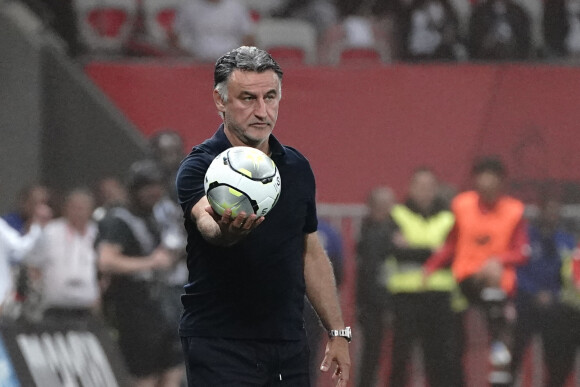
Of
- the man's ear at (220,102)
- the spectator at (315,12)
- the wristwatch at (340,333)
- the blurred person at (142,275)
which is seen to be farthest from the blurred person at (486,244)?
the man's ear at (220,102)

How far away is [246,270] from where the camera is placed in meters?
5.13

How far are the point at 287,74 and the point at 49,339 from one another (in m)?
5.05

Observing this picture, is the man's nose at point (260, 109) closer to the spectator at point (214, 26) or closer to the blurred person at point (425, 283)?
the blurred person at point (425, 283)

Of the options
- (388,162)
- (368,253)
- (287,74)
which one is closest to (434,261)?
(368,253)

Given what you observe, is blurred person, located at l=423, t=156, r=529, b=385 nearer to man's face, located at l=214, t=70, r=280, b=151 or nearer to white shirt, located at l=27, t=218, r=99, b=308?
white shirt, located at l=27, t=218, r=99, b=308

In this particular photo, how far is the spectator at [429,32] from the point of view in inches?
574

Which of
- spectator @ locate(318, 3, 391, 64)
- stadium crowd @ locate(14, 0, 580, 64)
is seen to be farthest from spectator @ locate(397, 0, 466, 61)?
spectator @ locate(318, 3, 391, 64)

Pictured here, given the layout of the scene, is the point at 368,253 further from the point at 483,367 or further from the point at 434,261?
the point at 483,367

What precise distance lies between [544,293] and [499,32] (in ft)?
11.5

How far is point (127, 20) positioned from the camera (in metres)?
16.0

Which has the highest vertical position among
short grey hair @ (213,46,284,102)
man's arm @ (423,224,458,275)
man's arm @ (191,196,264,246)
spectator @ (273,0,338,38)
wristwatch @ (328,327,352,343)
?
spectator @ (273,0,338,38)

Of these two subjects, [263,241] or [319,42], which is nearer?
[263,241]

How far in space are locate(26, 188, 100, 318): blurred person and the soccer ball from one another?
24.5ft

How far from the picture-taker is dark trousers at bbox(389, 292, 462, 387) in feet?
39.2
